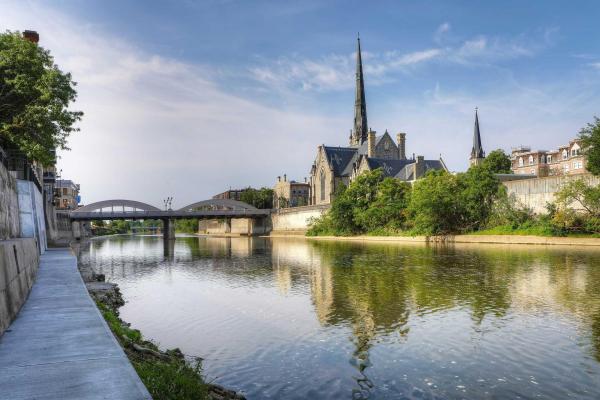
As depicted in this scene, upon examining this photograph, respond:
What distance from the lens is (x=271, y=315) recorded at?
54.6 ft

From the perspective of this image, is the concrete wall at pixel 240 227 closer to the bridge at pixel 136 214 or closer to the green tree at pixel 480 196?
the bridge at pixel 136 214

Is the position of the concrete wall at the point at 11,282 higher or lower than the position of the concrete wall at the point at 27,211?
lower

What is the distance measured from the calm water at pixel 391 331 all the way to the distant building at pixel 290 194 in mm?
127767

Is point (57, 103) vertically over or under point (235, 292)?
over

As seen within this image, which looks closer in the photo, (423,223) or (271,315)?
(271,315)

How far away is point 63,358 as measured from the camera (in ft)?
24.0

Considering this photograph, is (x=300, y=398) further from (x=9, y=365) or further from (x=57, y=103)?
(x=57, y=103)

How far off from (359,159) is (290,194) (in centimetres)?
4650

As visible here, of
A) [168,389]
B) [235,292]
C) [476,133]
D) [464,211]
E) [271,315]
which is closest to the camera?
[168,389]

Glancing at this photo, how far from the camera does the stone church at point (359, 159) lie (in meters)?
105

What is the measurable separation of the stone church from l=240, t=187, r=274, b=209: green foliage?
28978 mm

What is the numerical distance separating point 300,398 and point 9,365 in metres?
4.67

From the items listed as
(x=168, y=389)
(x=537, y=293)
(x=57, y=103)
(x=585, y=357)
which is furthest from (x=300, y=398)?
(x=57, y=103)

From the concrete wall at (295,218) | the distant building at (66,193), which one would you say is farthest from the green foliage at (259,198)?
the distant building at (66,193)
